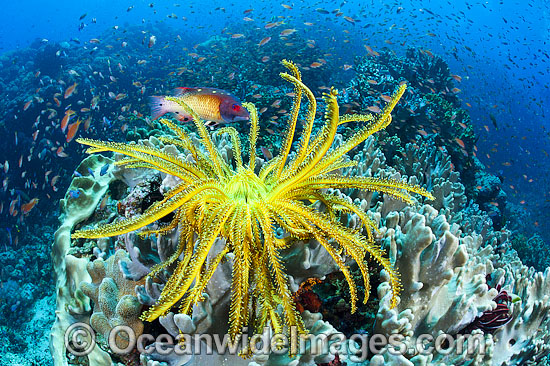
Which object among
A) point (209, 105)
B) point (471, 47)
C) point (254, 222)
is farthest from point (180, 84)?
point (471, 47)

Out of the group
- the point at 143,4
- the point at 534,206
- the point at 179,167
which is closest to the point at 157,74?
the point at 179,167

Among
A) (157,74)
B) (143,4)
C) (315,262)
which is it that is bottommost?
(157,74)

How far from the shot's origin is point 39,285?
8.15 m

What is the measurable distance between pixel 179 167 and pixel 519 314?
10.00 feet

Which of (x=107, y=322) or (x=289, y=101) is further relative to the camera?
(x=289, y=101)

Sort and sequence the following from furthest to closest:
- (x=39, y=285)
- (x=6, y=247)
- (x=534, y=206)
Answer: (x=534, y=206) → (x=6, y=247) → (x=39, y=285)

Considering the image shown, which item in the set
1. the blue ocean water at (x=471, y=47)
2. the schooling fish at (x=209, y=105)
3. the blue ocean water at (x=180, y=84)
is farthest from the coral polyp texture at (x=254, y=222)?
the blue ocean water at (x=471, y=47)

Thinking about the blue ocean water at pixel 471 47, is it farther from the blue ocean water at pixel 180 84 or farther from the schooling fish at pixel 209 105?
the schooling fish at pixel 209 105

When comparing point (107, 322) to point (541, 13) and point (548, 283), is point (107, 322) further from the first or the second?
point (541, 13)

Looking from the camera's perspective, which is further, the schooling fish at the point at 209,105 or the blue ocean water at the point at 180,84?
the blue ocean water at the point at 180,84

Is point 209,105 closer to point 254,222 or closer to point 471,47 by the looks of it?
point 254,222

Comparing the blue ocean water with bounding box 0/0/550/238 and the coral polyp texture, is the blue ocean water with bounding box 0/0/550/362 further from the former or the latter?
the coral polyp texture

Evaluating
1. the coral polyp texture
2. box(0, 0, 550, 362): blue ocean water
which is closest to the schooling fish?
the coral polyp texture

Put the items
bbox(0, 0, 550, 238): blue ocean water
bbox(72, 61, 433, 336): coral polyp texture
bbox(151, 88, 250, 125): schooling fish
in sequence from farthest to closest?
bbox(0, 0, 550, 238): blue ocean water → bbox(151, 88, 250, 125): schooling fish → bbox(72, 61, 433, 336): coral polyp texture
